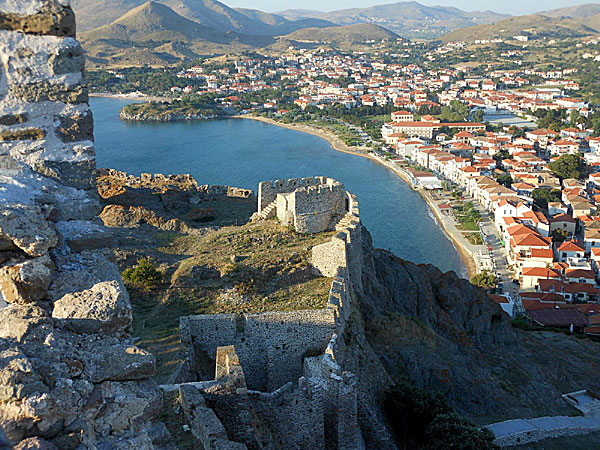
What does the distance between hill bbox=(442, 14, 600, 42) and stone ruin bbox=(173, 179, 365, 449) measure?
6417 inches

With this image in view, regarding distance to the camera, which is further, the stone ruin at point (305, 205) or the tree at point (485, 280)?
the tree at point (485, 280)

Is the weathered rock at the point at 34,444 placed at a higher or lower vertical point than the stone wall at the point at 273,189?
higher

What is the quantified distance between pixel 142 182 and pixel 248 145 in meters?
30.7

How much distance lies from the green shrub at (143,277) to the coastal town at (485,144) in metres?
16.3

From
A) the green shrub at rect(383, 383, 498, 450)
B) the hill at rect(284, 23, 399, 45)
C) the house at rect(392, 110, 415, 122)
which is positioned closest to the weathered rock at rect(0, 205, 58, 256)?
the green shrub at rect(383, 383, 498, 450)

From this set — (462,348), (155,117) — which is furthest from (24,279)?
(155,117)

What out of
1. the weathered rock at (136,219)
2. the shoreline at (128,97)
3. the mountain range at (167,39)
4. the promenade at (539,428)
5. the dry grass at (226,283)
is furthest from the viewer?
the mountain range at (167,39)

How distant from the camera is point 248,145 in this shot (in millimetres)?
57188

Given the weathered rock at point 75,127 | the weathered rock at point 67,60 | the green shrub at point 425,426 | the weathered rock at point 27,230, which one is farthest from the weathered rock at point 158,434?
the green shrub at point 425,426

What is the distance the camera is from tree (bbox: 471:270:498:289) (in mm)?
25891

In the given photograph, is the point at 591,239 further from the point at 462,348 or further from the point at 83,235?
the point at 83,235

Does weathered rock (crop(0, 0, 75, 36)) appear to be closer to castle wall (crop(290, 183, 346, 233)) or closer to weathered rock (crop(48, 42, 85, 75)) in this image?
weathered rock (crop(48, 42, 85, 75))

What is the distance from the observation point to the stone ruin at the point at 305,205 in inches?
515

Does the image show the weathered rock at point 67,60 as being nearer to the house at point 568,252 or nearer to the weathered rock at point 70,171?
the weathered rock at point 70,171
